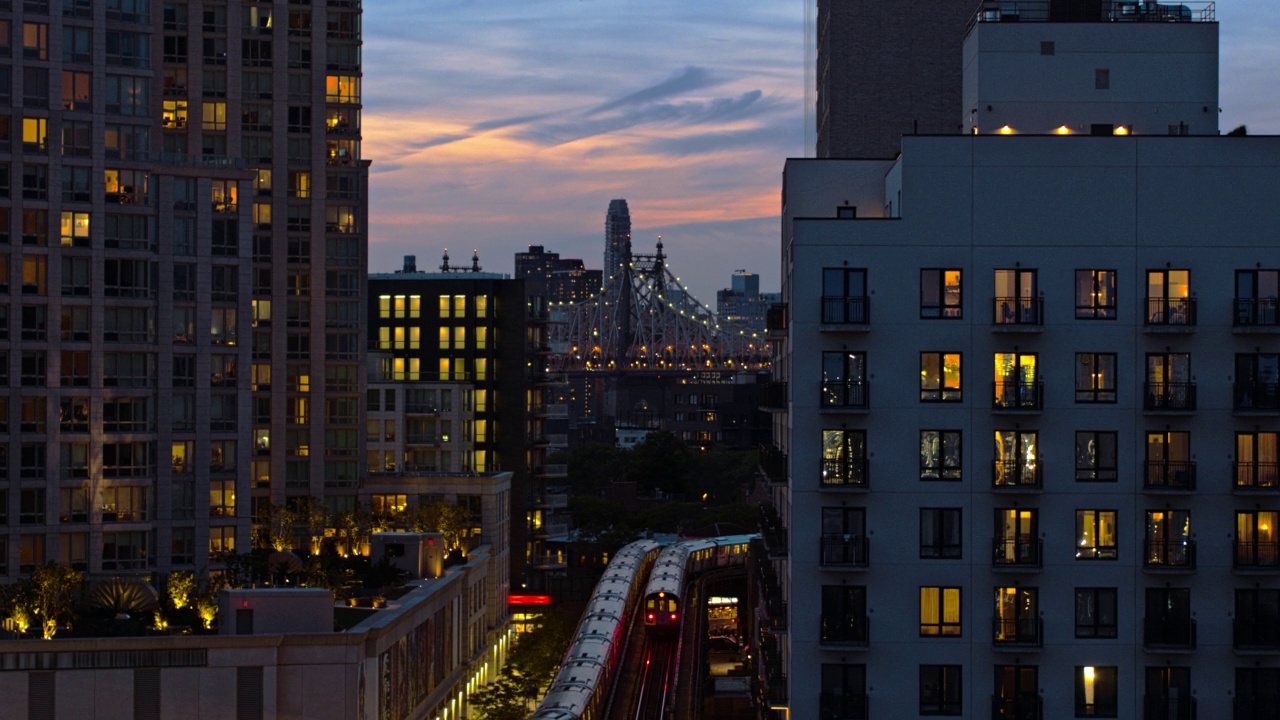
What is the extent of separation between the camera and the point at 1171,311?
43.7 meters

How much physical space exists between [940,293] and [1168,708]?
11484mm

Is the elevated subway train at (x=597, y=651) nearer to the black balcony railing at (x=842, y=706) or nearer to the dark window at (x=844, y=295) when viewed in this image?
the black balcony railing at (x=842, y=706)

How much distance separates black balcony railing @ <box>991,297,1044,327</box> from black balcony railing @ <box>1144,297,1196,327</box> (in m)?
2.67

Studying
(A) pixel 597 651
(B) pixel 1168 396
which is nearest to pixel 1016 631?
(B) pixel 1168 396

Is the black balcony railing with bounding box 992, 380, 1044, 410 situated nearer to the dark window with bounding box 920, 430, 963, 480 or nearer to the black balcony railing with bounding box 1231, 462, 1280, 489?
the dark window with bounding box 920, 430, 963, 480

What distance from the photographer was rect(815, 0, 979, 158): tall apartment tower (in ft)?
216

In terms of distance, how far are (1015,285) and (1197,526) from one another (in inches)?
289

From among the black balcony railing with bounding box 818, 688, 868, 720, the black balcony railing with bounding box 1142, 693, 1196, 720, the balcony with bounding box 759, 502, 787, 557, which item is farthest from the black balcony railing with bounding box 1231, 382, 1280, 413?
the balcony with bounding box 759, 502, 787, 557

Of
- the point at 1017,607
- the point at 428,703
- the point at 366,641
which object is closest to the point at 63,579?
the point at 366,641

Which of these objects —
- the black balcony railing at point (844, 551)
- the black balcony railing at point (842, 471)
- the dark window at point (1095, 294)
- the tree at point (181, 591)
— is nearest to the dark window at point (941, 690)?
the black balcony railing at point (844, 551)

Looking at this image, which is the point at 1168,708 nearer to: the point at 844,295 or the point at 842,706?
the point at 842,706

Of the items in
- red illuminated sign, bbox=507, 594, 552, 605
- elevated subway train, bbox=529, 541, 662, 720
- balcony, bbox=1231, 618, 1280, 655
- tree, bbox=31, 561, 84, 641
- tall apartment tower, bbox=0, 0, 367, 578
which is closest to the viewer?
balcony, bbox=1231, 618, 1280, 655

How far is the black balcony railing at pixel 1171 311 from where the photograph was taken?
4347 cm

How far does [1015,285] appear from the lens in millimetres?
44000
